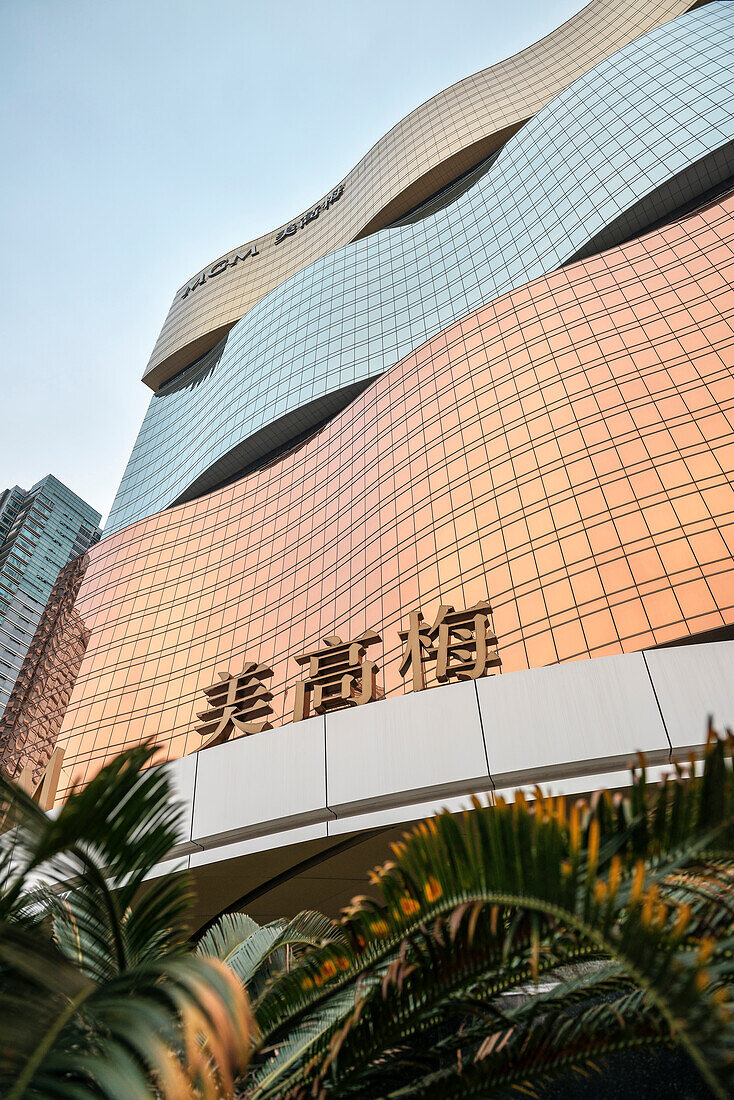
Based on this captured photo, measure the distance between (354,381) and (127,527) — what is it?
12310 millimetres

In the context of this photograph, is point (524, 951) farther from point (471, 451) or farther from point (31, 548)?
point (31, 548)

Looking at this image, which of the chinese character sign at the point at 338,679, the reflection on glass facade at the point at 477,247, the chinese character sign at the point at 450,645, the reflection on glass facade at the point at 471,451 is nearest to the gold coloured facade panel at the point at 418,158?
the reflection on glass facade at the point at 471,451

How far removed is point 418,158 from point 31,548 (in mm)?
63651

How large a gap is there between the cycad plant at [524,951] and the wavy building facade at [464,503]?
3.92m

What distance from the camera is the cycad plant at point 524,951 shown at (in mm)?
2594

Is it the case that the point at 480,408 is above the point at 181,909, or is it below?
above

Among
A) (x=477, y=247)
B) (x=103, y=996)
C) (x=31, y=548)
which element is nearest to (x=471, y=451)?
(x=477, y=247)

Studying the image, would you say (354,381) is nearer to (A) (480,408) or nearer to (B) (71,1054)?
(A) (480,408)

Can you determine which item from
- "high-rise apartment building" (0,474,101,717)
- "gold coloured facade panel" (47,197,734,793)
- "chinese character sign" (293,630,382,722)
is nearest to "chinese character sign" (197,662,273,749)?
"chinese character sign" (293,630,382,722)

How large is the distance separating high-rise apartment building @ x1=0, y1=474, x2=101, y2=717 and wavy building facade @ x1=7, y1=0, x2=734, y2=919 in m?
46.2

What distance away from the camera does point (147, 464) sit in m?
A: 40.8

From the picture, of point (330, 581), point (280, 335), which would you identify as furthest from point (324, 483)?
point (280, 335)

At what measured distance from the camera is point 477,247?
32906 mm

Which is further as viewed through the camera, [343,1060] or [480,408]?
[480,408]
